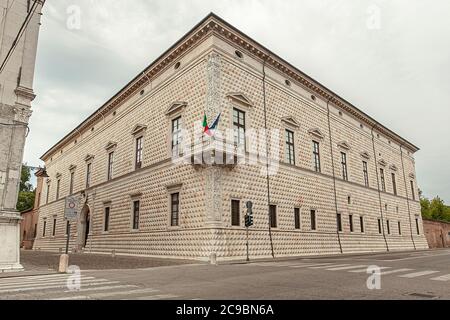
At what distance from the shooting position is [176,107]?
20125 millimetres

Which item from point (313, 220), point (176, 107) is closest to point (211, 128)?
point (176, 107)

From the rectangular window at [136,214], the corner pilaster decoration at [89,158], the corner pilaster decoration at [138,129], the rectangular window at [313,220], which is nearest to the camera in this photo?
the rectangular window at [136,214]

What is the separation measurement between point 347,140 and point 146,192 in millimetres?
17974

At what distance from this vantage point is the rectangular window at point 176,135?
1975 centimetres

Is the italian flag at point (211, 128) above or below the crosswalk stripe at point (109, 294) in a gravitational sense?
above

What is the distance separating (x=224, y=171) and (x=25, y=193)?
5484 centimetres

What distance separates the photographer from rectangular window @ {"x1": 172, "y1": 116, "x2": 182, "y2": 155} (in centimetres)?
1975

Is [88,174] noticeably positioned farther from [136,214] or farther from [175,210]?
[175,210]

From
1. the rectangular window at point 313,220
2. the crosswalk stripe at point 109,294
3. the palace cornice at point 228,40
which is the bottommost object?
the crosswalk stripe at point 109,294

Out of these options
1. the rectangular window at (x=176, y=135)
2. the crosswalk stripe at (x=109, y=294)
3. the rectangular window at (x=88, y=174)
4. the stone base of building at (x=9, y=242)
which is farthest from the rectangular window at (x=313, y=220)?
the rectangular window at (x=88, y=174)

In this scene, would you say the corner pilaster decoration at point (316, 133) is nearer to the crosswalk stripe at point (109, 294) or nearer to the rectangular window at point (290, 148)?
the rectangular window at point (290, 148)

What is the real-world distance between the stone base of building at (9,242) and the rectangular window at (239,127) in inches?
432

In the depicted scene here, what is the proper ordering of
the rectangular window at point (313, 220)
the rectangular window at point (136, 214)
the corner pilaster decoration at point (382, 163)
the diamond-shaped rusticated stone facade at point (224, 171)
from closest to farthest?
the diamond-shaped rusticated stone facade at point (224, 171) < the rectangular window at point (136, 214) < the rectangular window at point (313, 220) < the corner pilaster decoration at point (382, 163)
